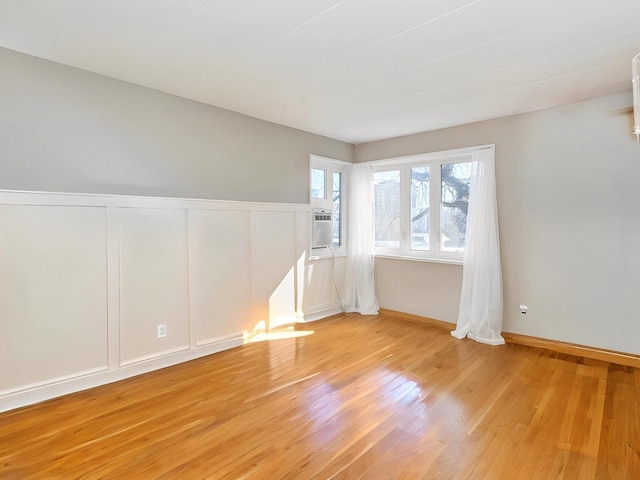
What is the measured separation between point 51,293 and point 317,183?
3.20 meters

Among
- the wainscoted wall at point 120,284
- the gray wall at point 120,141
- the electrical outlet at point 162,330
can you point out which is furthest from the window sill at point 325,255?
the electrical outlet at point 162,330

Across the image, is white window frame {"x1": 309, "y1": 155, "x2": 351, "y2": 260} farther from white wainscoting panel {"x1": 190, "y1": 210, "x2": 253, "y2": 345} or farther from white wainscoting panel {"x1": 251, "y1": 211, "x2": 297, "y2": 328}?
white wainscoting panel {"x1": 190, "y1": 210, "x2": 253, "y2": 345}

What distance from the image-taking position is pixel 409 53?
2352mm

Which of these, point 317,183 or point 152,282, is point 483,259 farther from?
point 152,282

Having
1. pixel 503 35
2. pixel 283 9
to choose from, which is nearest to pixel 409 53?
pixel 503 35

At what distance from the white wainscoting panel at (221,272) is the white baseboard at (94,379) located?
113 mm

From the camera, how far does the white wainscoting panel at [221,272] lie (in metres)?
3.32

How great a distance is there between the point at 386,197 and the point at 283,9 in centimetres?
331

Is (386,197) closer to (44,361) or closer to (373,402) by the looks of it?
(373,402)

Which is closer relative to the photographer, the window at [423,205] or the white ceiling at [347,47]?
the white ceiling at [347,47]

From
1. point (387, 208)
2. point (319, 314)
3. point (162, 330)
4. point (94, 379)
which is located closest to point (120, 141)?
point (162, 330)

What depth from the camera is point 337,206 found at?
505cm

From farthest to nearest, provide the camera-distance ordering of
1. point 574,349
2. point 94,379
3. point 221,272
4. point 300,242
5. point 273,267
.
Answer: point 300,242
point 273,267
point 221,272
point 574,349
point 94,379

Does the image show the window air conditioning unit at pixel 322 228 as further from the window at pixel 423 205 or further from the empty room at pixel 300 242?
the window at pixel 423 205
